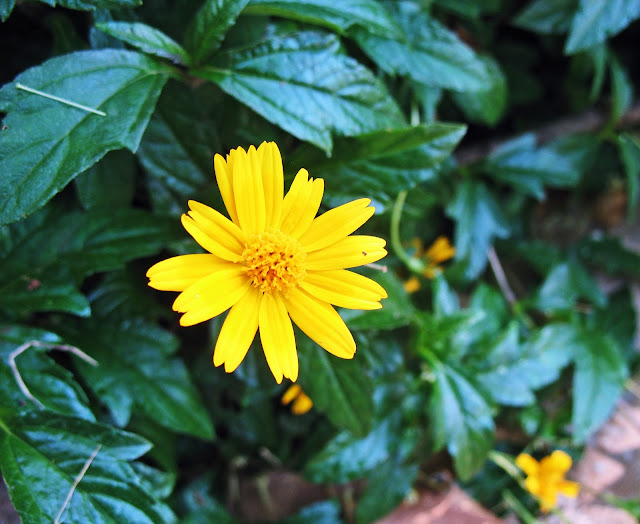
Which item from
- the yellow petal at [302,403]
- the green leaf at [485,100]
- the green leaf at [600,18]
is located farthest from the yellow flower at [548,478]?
the green leaf at [600,18]

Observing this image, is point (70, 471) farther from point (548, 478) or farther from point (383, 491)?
point (548, 478)

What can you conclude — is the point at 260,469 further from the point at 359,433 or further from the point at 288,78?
the point at 288,78

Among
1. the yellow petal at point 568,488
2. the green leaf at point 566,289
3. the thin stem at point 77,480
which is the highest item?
the thin stem at point 77,480

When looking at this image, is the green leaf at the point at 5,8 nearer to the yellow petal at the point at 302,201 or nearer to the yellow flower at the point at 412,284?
the yellow petal at the point at 302,201

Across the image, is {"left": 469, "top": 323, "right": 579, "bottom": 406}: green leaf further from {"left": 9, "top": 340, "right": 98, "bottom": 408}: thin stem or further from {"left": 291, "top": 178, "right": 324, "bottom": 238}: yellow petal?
{"left": 9, "top": 340, "right": 98, "bottom": 408}: thin stem

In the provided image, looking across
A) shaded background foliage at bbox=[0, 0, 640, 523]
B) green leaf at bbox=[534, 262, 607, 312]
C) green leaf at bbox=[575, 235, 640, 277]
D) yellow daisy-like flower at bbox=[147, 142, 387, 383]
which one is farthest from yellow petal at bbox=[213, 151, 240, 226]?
green leaf at bbox=[575, 235, 640, 277]

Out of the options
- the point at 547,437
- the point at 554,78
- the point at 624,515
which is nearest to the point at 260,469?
the point at 547,437

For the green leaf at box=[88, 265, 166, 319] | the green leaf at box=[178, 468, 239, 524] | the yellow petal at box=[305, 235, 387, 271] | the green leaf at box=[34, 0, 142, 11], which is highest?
the green leaf at box=[34, 0, 142, 11]
